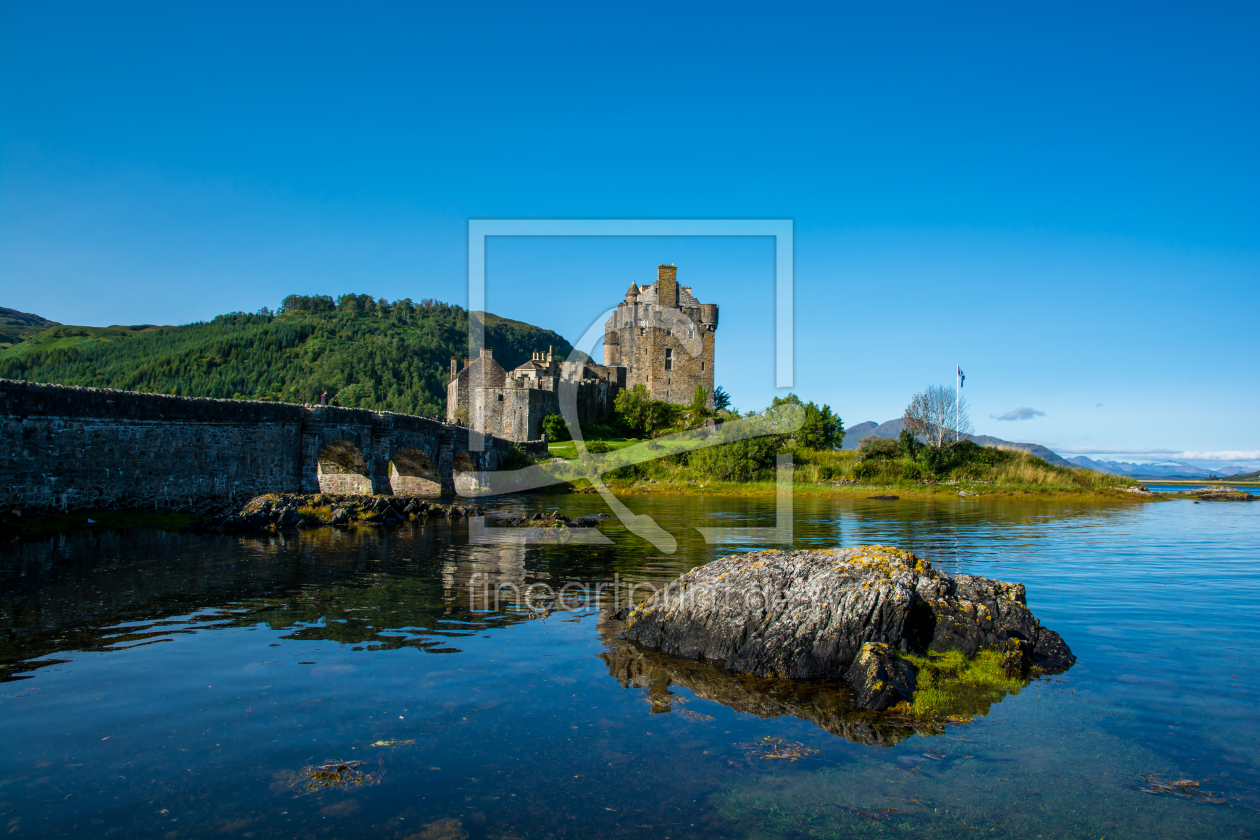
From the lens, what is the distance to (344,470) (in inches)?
1404

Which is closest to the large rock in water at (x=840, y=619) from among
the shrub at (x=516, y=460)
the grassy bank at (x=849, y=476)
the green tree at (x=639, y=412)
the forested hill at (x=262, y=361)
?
the grassy bank at (x=849, y=476)

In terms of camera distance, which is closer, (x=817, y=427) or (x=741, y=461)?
(x=741, y=461)

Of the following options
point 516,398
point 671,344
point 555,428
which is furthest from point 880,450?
point 671,344

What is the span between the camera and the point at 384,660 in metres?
8.91

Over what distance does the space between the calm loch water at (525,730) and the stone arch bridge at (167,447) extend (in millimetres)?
7201

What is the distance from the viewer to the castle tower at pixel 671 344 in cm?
7994

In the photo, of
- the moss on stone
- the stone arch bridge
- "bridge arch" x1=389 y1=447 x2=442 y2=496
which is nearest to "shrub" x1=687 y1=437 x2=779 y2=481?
"bridge arch" x1=389 y1=447 x2=442 y2=496

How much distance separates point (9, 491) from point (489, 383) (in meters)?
50.6

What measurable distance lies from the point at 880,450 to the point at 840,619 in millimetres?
45120

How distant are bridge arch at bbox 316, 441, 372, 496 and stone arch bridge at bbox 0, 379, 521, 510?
0.08m

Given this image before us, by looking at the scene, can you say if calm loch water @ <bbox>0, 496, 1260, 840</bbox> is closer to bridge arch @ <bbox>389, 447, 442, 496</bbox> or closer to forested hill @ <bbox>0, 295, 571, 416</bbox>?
bridge arch @ <bbox>389, 447, 442, 496</bbox>

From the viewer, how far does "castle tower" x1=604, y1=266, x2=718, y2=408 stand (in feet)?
262

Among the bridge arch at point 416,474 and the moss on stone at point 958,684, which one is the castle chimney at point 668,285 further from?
the moss on stone at point 958,684

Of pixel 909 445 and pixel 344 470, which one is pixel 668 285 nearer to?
pixel 909 445
